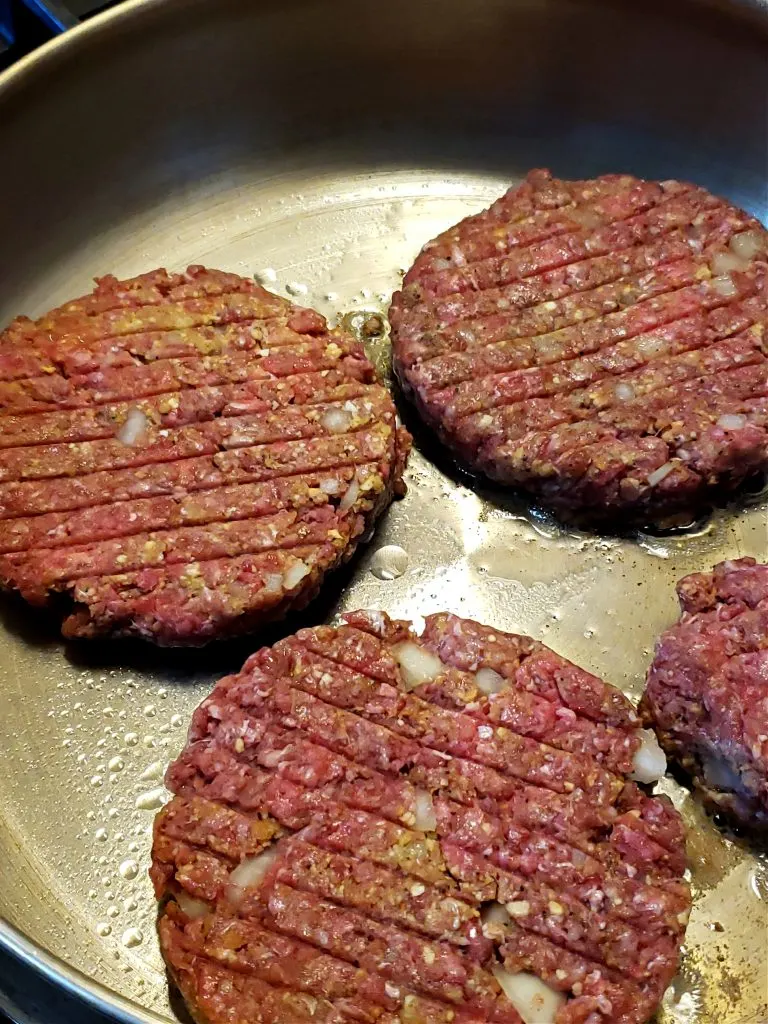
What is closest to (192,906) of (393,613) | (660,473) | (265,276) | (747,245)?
(393,613)

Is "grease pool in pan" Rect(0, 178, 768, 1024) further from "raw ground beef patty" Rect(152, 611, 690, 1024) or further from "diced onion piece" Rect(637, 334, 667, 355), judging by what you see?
"diced onion piece" Rect(637, 334, 667, 355)

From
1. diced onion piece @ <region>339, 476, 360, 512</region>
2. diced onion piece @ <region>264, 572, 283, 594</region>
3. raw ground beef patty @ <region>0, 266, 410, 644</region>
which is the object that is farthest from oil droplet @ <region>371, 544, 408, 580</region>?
diced onion piece @ <region>264, 572, 283, 594</region>

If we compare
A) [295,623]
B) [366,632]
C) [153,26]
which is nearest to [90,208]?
[153,26]

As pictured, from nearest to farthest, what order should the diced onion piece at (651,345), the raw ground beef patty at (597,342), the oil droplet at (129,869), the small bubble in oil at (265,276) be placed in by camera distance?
1. the oil droplet at (129,869)
2. the raw ground beef patty at (597,342)
3. the diced onion piece at (651,345)
4. the small bubble in oil at (265,276)

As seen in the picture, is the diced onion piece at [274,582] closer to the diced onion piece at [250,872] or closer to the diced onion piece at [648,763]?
the diced onion piece at [250,872]

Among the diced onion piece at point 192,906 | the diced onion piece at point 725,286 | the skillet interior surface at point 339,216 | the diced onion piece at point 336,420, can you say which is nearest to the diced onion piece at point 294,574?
the skillet interior surface at point 339,216

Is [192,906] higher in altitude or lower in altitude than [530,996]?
higher

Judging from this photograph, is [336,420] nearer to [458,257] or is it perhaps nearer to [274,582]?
[274,582]
